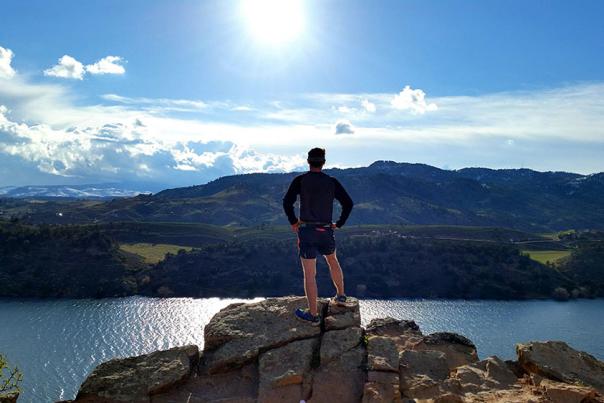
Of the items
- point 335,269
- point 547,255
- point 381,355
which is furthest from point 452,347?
point 547,255

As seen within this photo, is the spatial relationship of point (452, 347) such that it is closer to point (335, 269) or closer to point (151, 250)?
point (335, 269)

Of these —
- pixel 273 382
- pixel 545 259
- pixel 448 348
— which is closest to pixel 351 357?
pixel 273 382

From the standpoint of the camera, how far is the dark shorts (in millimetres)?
13297

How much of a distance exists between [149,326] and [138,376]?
81.7 metres

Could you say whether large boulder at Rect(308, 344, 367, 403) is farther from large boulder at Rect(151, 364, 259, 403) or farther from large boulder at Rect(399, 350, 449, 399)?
large boulder at Rect(151, 364, 259, 403)

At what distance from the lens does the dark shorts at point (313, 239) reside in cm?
1330

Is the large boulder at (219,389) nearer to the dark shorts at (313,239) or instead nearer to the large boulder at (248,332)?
the large boulder at (248,332)

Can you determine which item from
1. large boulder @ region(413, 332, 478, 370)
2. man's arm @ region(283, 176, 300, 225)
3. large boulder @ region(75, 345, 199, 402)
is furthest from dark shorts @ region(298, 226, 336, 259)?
large boulder @ region(413, 332, 478, 370)

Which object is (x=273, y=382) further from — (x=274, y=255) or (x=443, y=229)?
(x=443, y=229)

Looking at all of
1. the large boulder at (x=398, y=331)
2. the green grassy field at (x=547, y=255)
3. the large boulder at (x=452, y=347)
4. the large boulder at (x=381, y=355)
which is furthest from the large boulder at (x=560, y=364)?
the green grassy field at (x=547, y=255)

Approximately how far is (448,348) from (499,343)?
239ft

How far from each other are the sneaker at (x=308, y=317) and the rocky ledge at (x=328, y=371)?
7.0 inches

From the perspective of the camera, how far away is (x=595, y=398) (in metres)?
11.1

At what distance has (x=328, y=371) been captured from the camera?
39.4 ft
